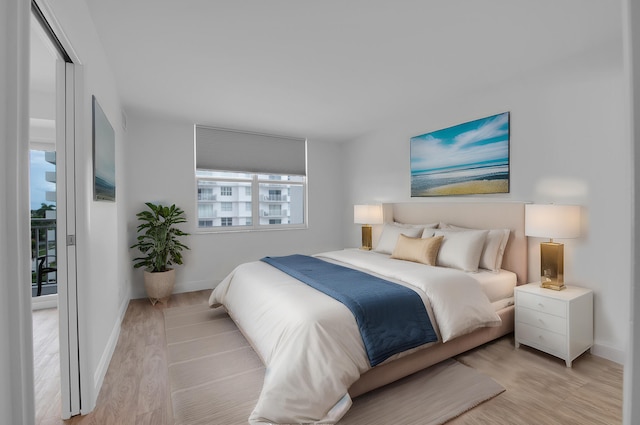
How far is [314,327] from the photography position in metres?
1.80

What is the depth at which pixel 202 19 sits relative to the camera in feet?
6.72

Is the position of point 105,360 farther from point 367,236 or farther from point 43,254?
point 367,236

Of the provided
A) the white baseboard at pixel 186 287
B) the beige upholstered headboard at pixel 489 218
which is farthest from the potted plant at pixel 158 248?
the beige upholstered headboard at pixel 489 218

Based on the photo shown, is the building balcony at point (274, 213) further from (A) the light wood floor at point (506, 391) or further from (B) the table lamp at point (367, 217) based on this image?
(A) the light wood floor at point (506, 391)

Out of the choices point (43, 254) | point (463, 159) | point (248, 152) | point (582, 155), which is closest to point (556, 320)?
point (582, 155)

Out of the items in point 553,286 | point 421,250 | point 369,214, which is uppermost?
point 369,214

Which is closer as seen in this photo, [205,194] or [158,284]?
[158,284]

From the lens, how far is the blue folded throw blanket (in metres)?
1.90

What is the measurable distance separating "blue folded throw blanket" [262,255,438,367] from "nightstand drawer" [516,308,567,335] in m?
0.98

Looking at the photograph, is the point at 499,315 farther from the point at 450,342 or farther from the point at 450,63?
the point at 450,63

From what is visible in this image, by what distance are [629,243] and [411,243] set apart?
2930 mm

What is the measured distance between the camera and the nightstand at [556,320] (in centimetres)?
229

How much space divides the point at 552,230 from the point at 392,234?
5.51 feet

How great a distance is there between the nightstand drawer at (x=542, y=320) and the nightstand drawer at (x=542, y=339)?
3cm
